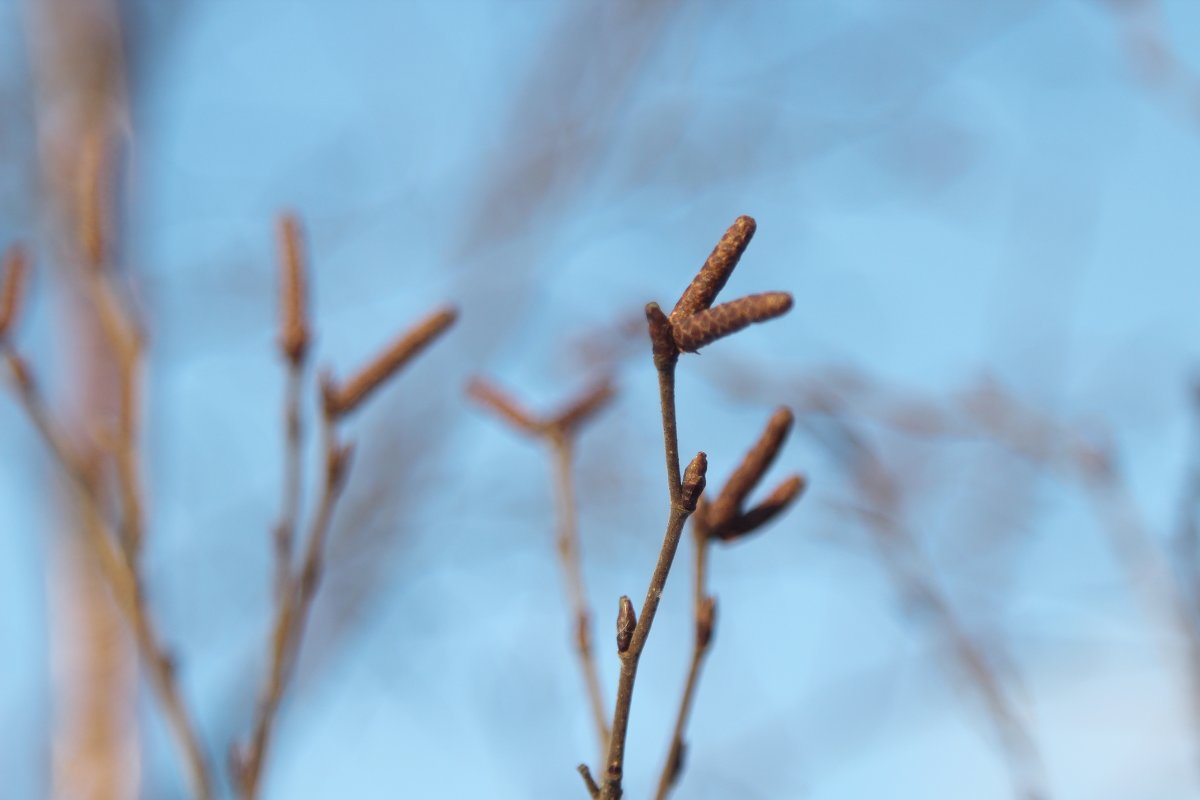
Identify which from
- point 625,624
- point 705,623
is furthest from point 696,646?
point 625,624

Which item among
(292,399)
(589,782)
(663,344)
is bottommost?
(589,782)

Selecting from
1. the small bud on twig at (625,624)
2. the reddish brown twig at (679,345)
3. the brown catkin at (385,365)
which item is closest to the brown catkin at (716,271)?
the reddish brown twig at (679,345)

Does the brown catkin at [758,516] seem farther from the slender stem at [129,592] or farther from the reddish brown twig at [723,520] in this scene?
the slender stem at [129,592]

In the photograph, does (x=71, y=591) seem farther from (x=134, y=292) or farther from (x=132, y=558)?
(x=132, y=558)

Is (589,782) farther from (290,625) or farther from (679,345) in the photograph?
(290,625)

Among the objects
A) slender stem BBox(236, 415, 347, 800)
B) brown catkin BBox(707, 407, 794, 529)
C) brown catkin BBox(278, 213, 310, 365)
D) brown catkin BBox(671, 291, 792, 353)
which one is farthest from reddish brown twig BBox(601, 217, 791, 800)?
brown catkin BBox(278, 213, 310, 365)

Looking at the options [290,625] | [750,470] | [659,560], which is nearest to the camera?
[659,560]
